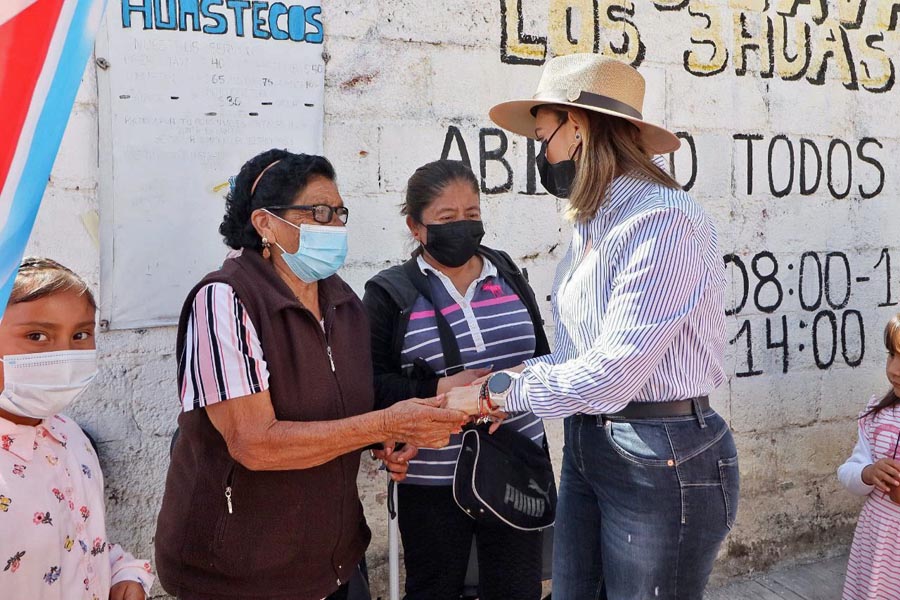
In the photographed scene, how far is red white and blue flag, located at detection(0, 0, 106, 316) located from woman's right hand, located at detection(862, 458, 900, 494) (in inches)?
118

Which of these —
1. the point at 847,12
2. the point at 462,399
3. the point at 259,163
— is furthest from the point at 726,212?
the point at 259,163

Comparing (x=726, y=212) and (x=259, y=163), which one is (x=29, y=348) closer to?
(x=259, y=163)

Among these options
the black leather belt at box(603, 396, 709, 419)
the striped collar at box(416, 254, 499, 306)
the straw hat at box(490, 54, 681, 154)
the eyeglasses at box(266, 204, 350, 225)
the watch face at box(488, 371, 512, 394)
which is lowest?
the black leather belt at box(603, 396, 709, 419)

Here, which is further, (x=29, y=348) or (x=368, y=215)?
(x=368, y=215)

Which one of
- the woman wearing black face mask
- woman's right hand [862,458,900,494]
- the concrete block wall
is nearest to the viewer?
the woman wearing black face mask

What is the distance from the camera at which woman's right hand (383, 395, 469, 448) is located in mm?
2055

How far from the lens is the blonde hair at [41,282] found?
1764 mm

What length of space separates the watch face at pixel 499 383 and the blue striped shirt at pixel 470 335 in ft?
1.42

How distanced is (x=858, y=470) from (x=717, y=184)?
4.52 feet

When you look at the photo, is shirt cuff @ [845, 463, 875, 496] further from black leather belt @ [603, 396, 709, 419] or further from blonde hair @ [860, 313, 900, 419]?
black leather belt @ [603, 396, 709, 419]

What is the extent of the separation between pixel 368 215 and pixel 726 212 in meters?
1.72

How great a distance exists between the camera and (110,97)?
2752mm

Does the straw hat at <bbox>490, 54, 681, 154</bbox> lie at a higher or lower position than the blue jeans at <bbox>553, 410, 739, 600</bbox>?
higher

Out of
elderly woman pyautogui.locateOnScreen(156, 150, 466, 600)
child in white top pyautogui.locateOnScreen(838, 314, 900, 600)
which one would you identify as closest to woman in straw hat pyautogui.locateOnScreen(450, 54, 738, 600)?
elderly woman pyautogui.locateOnScreen(156, 150, 466, 600)
